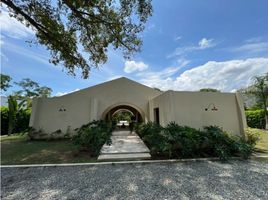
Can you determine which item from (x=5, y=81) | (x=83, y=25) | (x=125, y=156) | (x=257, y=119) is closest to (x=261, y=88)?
(x=257, y=119)

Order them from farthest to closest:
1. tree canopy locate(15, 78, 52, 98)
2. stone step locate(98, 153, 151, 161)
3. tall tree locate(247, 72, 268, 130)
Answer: tree canopy locate(15, 78, 52, 98) < tall tree locate(247, 72, 268, 130) < stone step locate(98, 153, 151, 161)

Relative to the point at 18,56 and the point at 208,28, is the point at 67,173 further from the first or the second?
the point at 208,28

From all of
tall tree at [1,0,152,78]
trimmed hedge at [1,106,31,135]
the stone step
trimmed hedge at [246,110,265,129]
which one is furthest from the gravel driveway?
trimmed hedge at [246,110,265,129]

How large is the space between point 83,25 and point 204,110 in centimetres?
1045

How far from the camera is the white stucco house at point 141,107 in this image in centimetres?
1082

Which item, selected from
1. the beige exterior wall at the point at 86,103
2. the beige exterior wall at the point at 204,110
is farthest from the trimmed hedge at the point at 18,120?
the beige exterior wall at the point at 204,110

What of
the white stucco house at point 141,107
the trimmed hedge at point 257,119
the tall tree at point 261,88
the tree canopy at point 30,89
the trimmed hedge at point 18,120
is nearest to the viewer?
the white stucco house at point 141,107

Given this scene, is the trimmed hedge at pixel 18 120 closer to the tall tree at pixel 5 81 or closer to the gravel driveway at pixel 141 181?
the tall tree at pixel 5 81

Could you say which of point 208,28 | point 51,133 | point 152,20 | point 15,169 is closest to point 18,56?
point 51,133

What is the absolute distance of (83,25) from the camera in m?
10.4

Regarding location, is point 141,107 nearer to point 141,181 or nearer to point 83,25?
point 83,25

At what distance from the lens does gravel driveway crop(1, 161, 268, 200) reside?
13.5ft

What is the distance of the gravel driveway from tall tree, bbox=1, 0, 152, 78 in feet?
25.8

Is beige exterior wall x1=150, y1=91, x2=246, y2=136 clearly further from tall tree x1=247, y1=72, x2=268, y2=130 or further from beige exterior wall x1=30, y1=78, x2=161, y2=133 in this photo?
tall tree x1=247, y1=72, x2=268, y2=130
